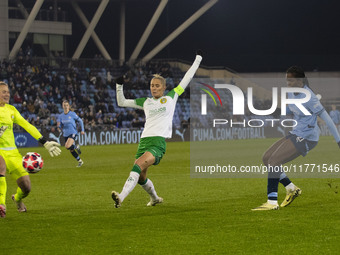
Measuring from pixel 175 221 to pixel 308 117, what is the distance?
9.82 feet

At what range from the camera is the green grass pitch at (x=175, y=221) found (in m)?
8.75

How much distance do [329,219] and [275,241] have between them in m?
2.23

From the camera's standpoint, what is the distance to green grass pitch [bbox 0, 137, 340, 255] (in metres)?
8.75

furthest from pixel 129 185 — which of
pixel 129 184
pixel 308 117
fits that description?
pixel 308 117

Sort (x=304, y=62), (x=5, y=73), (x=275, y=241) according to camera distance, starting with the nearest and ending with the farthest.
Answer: (x=275, y=241)
(x=5, y=73)
(x=304, y=62)

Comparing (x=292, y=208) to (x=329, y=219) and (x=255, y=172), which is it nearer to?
(x=329, y=219)

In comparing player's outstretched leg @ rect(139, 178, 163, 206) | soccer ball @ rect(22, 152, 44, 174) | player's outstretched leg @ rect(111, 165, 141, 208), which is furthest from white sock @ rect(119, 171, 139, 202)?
soccer ball @ rect(22, 152, 44, 174)

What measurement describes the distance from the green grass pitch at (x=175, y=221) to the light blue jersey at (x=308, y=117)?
51.7 inches

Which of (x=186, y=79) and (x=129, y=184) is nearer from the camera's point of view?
(x=129, y=184)

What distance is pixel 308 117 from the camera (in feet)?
39.3

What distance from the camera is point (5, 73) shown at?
4556 centimetres

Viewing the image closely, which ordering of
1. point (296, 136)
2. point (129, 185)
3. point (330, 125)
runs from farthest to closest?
Answer: point (296, 136), point (330, 125), point (129, 185)

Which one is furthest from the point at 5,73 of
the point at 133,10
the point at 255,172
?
the point at 255,172

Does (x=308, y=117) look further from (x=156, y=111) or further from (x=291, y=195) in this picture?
(x=156, y=111)
